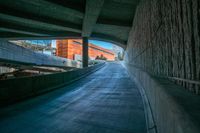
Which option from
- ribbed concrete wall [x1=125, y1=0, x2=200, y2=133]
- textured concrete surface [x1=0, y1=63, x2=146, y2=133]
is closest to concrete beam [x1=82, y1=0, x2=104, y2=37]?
textured concrete surface [x1=0, y1=63, x2=146, y2=133]

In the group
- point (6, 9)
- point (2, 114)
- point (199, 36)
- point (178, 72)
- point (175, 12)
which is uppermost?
point (6, 9)

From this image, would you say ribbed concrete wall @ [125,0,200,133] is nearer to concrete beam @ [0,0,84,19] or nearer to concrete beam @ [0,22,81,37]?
concrete beam @ [0,0,84,19]

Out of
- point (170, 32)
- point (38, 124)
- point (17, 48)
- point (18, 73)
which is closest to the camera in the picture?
point (170, 32)

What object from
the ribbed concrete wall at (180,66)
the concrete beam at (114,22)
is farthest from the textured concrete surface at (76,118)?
the concrete beam at (114,22)

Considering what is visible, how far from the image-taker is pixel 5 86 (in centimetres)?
894

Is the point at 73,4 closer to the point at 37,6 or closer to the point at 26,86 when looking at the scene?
the point at 37,6

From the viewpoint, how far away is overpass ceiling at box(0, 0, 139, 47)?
17445mm

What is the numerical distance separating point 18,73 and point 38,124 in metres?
25.3

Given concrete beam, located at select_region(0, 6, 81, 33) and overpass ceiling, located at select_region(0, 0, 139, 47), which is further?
concrete beam, located at select_region(0, 6, 81, 33)

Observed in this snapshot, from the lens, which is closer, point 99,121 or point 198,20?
point 198,20

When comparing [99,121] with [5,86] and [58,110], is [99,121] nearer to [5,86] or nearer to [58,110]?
[58,110]

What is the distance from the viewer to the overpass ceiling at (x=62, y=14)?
57.2ft

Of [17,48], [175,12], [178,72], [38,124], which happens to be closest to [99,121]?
[38,124]

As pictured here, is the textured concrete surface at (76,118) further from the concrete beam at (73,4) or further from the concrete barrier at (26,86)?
the concrete beam at (73,4)
